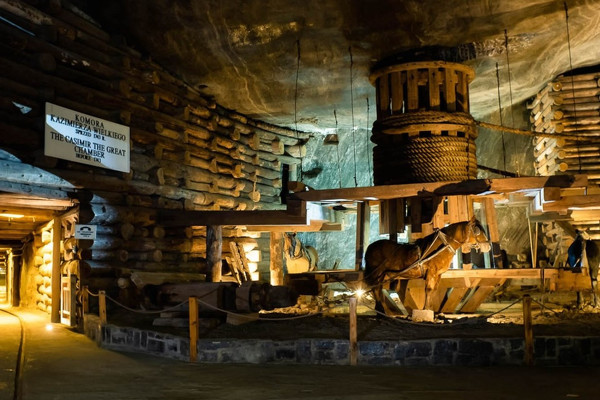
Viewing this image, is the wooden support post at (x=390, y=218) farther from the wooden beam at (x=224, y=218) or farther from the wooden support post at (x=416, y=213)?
the wooden beam at (x=224, y=218)

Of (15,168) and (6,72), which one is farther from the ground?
(6,72)

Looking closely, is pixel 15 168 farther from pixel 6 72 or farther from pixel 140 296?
pixel 140 296

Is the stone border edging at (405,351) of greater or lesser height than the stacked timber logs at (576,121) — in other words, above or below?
below

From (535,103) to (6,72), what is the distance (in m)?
14.9

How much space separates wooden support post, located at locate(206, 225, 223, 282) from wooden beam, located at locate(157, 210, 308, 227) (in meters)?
0.35

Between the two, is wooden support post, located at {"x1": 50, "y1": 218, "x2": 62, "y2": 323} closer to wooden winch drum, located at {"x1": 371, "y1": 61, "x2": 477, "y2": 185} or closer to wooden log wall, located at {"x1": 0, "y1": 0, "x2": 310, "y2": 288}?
wooden log wall, located at {"x1": 0, "y1": 0, "x2": 310, "y2": 288}

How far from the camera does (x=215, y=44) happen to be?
1341 centimetres

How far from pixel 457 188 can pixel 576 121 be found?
21.9 ft

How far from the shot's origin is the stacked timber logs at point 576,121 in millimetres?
16422

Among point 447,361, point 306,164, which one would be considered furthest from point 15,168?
point 306,164

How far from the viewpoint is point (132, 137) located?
44.1 feet

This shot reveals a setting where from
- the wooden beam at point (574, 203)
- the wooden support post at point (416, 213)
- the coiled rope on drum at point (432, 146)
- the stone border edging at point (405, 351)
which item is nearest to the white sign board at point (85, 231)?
the stone border edging at point (405, 351)

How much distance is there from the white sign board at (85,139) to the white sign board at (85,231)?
1296 mm

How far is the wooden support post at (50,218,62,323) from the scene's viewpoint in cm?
1368
